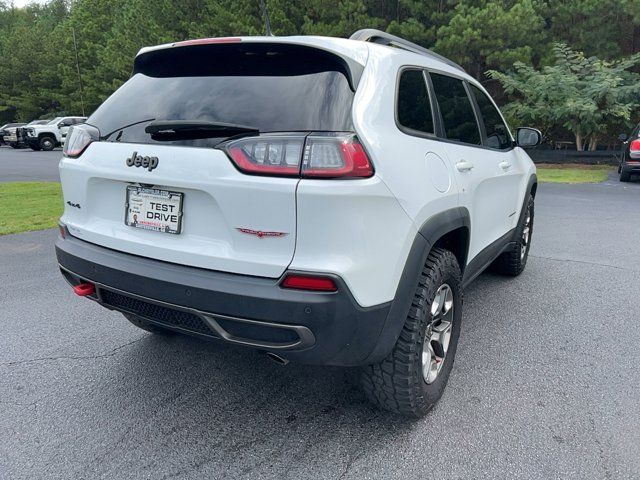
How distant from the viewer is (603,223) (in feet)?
24.0

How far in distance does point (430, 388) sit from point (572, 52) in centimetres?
1902

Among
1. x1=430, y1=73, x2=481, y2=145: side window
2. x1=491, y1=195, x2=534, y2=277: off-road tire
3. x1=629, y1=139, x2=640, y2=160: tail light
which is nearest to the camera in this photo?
x1=430, y1=73, x2=481, y2=145: side window

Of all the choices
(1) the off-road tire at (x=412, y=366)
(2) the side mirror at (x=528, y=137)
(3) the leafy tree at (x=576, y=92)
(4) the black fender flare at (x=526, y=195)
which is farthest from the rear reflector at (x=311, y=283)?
(3) the leafy tree at (x=576, y=92)

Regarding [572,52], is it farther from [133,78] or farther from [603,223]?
[133,78]

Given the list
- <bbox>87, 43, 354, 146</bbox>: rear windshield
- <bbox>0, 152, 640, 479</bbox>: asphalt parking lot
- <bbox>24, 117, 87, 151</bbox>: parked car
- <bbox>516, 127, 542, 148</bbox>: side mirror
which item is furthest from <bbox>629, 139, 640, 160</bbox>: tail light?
<bbox>24, 117, 87, 151</bbox>: parked car

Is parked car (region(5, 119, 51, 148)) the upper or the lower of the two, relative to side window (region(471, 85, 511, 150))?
lower

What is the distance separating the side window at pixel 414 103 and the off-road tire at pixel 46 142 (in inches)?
1161

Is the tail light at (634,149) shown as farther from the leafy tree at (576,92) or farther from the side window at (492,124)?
the side window at (492,124)

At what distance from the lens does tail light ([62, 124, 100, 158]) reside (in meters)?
2.43

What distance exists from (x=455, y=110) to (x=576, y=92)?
15.9m

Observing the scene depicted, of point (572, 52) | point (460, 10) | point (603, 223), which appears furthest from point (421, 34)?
point (603, 223)

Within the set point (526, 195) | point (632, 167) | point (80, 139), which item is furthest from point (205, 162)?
point (632, 167)

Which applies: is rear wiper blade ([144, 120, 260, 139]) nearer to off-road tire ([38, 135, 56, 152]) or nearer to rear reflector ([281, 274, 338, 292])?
rear reflector ([281, 274, 338, 292])

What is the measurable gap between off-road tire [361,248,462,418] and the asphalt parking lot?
0.48 feet
